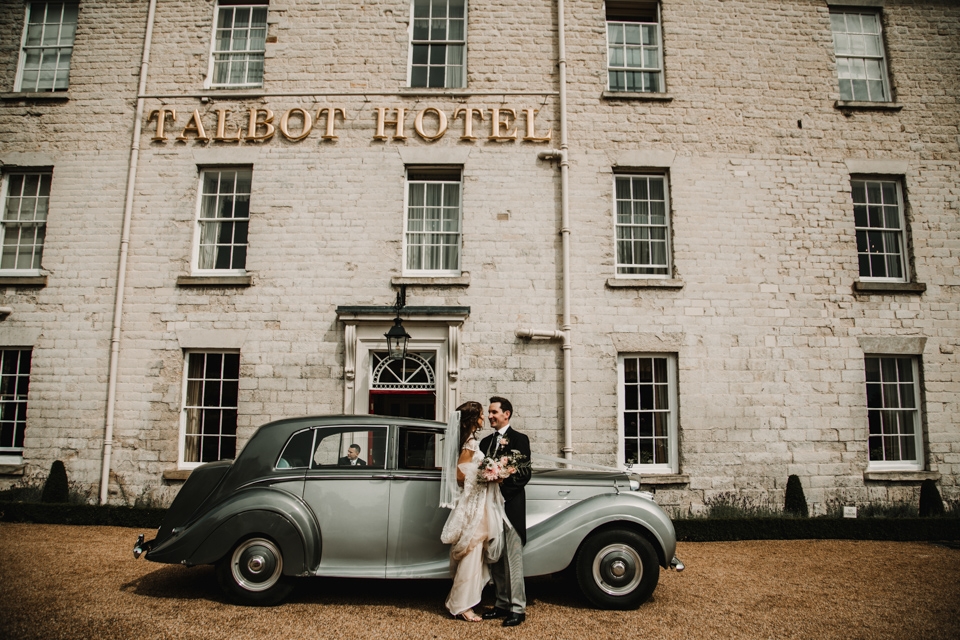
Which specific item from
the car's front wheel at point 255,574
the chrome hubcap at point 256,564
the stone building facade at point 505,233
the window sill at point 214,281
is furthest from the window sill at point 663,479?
the window sill at point 214,281

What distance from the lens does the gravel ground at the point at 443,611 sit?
4.56 m

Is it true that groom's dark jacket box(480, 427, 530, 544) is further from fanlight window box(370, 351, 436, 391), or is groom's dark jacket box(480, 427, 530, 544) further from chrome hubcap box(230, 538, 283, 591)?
fanlight window box(370, 351, 436, 391)

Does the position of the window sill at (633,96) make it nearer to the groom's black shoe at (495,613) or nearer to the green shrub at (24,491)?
the groom's black shoe at (495,613)

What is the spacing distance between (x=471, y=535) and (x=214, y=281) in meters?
7.12

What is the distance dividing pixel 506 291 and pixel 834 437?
19.8ft

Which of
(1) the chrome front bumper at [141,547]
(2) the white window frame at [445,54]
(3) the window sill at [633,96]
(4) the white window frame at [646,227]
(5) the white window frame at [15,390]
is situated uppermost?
(2) the white window frame at [445,54]

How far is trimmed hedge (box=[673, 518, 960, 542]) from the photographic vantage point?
8391 mm

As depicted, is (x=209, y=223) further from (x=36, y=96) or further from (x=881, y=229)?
(x=881, y=229)

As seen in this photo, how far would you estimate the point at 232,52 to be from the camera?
10.5 m

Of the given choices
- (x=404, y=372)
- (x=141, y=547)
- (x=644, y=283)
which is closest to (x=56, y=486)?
(x=141, y=547)

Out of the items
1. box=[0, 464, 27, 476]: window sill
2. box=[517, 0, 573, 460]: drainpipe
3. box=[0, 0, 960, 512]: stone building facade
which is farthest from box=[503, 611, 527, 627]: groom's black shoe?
box=[0, 464, 27, 476]: window sill

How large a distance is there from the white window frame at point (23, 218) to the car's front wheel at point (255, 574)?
322 inches

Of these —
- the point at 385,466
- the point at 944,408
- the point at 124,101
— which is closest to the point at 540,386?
the point at 385,466

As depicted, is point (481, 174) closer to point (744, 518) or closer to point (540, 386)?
point (540, 386)
